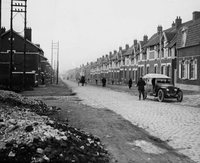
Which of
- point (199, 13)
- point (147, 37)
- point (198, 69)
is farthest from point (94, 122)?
point (147, 37)

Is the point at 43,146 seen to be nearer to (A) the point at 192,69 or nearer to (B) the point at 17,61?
(A) the point at 192,69

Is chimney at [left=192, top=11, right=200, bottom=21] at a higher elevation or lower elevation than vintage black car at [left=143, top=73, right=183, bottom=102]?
higher

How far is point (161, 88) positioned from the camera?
60.4 ft

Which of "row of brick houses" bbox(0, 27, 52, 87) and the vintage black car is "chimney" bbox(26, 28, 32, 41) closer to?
"row of brick houses" bbox(0, 27, 52, 87)

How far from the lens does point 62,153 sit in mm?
4723

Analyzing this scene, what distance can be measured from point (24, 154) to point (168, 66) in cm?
3427

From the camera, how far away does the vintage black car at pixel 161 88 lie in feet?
59.8

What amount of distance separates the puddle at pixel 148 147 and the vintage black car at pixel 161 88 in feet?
39.1

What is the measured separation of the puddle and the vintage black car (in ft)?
39.1

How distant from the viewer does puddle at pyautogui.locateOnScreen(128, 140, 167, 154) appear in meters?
5.88

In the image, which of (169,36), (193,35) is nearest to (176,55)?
(169,36)

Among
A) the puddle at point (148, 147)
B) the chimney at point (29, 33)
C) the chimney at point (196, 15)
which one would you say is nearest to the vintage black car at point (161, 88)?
the puddle at point (148, 147)

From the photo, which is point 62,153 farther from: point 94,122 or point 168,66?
point 168,66

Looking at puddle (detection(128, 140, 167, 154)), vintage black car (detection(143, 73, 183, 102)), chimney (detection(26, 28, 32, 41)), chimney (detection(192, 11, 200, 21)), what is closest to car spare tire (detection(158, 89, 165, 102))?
vintage black car (detection(143, 73, 183, 102))
